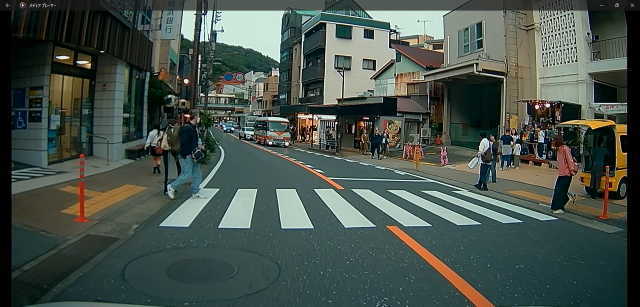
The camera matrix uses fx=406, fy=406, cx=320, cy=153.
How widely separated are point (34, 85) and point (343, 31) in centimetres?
3884

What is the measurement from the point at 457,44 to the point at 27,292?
26876mm

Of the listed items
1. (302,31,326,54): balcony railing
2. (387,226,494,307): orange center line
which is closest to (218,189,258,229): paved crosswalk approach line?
(387,226,494,307): orange center line

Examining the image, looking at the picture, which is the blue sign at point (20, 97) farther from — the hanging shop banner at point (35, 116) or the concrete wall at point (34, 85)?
the hanging shop banner at point (35, 116)

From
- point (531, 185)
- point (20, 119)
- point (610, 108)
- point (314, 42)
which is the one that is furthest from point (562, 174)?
point (314, 42)

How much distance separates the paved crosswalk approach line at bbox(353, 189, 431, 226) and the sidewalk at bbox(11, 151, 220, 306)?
445 cm

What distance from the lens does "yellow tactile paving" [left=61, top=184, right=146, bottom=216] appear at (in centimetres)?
727

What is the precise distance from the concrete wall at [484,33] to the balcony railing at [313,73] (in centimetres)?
2076

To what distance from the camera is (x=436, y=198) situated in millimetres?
10508

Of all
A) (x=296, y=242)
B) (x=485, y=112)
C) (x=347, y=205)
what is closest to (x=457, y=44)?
(x=485, y=112)

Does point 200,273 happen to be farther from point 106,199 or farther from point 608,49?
point 608,49

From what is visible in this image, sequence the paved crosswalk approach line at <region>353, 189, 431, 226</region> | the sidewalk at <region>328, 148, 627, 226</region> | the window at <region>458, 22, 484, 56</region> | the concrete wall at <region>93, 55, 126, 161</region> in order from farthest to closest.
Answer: the window at <region>458, 22, 484, 56</region> < the concrete wall at <region>93, 55, 126, 161</region> < the sidewalk at <region>328, 148, 627, 226</region> < the paved crosswalk approach line at <region>353, 189, 431, 226</region>

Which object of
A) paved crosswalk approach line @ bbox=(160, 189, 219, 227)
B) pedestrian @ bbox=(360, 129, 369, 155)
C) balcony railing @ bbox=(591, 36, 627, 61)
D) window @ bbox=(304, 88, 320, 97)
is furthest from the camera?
window @ bbox=(304, 88, 320, 97)

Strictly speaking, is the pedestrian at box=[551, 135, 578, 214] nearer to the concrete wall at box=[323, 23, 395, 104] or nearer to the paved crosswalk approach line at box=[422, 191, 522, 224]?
the paved crosswalk approach line at box=[422, 191, 522, 224]

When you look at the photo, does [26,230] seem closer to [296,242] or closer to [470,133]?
[296,242]
